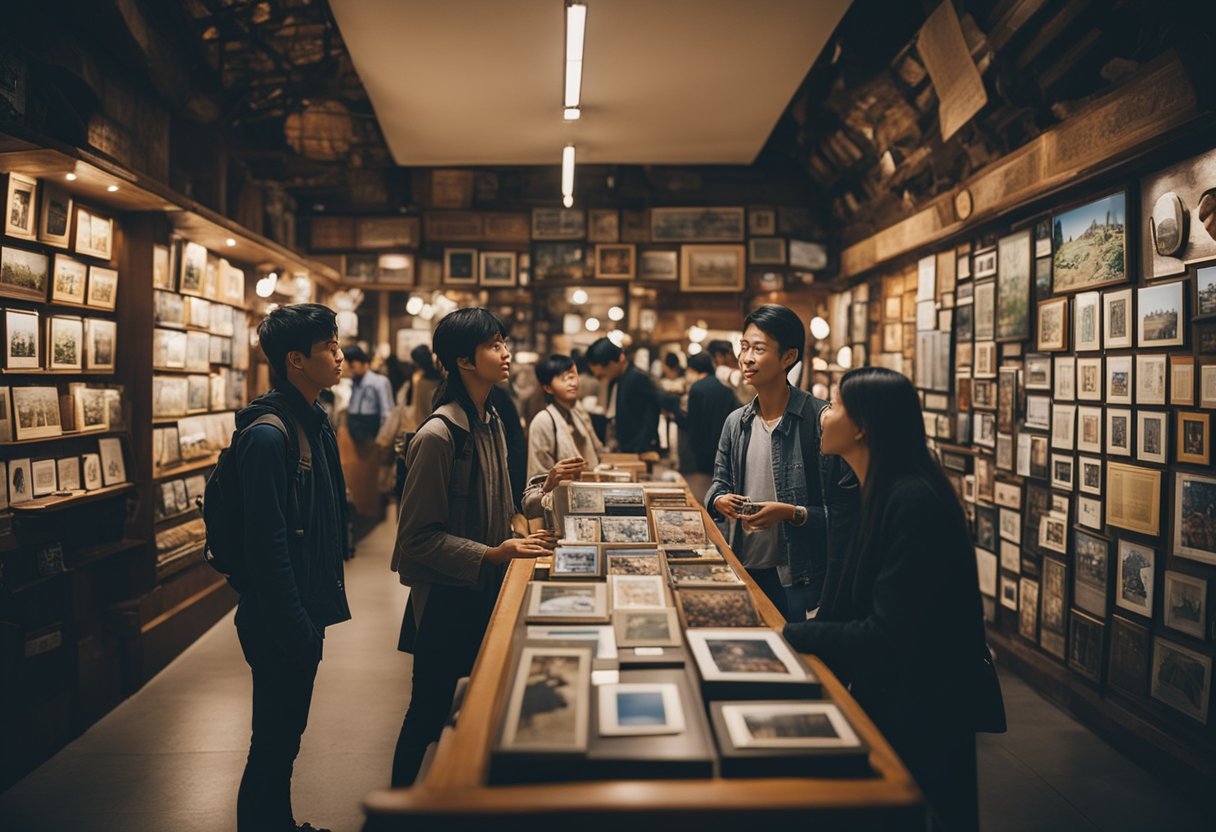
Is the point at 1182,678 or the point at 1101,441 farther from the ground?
the point at 1101,441

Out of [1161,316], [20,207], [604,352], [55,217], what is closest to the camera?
[1161,316]

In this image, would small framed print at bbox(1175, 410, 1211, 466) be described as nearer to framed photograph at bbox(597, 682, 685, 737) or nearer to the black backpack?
framed photograph at bbox(597, 682, 685, 737)

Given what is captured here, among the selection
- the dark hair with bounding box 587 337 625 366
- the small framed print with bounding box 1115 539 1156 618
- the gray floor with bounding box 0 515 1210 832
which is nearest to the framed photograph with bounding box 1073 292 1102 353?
the small framed print with bounding box 1115 539 1156 618

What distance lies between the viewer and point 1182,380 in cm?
328

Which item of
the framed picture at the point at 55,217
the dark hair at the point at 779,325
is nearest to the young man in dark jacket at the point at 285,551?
the dark hair at the point at 779,325

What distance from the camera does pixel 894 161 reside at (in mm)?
6602

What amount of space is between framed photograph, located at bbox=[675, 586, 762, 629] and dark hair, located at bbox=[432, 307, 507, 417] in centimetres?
105

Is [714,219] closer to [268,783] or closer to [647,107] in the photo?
[647,107]

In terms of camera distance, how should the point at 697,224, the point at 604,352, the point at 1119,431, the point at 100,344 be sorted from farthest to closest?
the point at 697,224, the point at 604,352, the point at 100,344, the point at 1119,431

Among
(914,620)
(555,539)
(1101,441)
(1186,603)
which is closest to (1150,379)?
(1101,441)

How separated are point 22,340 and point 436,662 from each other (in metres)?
2.63

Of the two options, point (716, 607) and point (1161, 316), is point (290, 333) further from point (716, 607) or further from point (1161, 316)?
point (1161, 316)

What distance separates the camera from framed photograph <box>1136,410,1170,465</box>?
3.39 metres

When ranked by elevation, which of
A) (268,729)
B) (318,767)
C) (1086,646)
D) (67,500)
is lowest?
(318,767)
